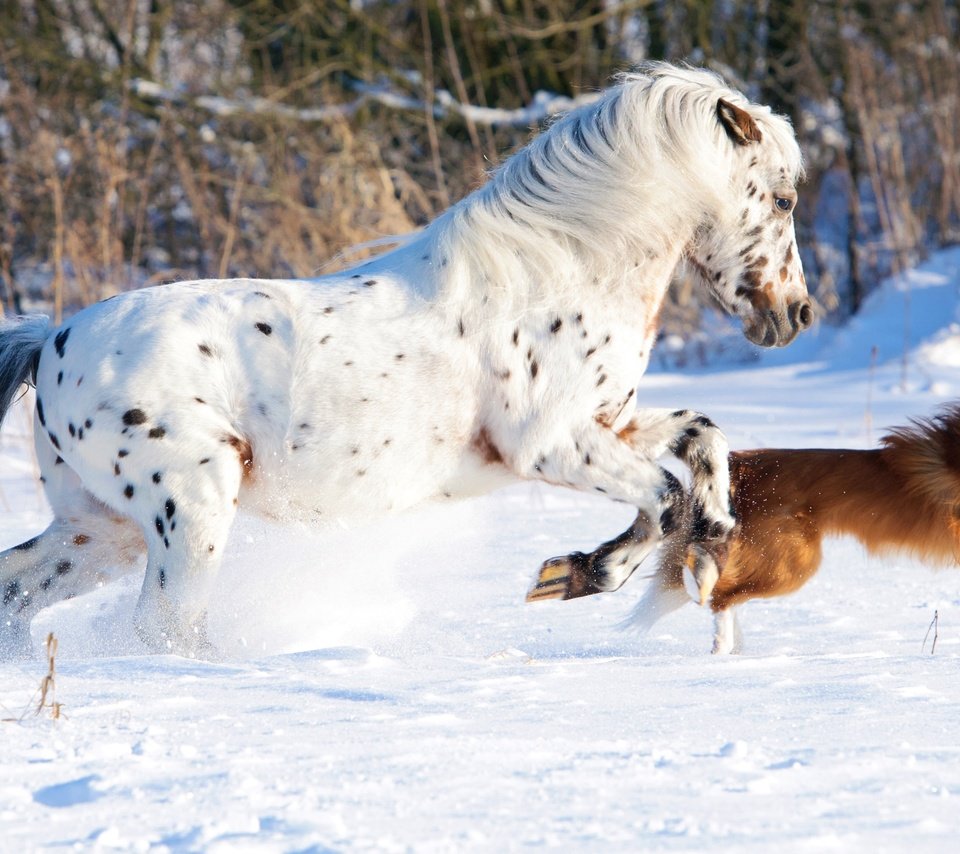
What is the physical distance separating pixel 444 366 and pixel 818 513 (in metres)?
1.75

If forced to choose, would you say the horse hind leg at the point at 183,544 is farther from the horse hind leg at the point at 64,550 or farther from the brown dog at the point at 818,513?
the brown dog at the point at 818,513

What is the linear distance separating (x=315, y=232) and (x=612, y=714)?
Answer: 8.32 metres

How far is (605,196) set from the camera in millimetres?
4121

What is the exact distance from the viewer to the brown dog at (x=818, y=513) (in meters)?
4.82

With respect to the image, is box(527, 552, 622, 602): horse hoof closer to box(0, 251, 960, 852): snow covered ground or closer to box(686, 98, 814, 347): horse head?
box(0, 251, 960, 852): snow covered ground

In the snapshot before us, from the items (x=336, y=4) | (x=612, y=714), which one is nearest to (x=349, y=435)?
(x=612, y=714)

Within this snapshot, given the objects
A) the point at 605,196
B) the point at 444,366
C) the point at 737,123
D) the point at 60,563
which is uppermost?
the point at 737,123

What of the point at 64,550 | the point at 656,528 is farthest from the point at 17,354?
the point at 656,528

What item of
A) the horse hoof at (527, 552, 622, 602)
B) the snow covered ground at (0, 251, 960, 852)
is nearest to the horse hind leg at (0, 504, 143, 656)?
the snow covered ground at (0, 251, 960, 852)

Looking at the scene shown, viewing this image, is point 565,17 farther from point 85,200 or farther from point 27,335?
point 27,335

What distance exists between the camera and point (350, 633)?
463 cm

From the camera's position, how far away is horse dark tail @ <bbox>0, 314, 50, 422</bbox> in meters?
4.04

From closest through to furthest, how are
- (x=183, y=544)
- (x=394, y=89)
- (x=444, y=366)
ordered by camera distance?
(x=183, y=544), (x=444, y=366), (x=394, y=89)

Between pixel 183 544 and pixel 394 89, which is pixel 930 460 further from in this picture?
pixel 394 89
